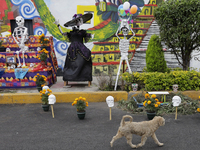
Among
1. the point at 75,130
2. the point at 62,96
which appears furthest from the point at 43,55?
the point at 75,130

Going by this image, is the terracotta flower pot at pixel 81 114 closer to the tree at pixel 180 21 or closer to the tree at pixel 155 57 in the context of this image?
the tree at pixel 155 57

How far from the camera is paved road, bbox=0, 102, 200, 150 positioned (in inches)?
138

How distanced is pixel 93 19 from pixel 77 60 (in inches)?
126

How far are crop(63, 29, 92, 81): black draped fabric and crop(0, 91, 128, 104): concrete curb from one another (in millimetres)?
1193

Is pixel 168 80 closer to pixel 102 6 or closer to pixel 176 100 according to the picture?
pixel 176 100

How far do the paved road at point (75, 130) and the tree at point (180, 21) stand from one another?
2915 millimetres

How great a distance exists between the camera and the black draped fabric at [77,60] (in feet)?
23.5

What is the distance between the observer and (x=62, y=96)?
6.15 m

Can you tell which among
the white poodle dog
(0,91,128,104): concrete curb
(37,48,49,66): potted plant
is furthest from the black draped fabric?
the white poodle dog

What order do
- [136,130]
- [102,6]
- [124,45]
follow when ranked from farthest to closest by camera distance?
1. [102,6]
2. [124,45]
3. [136,130]

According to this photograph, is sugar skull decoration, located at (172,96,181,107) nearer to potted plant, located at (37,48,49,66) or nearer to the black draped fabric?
the black draped fabric

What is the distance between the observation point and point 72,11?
30.6ft

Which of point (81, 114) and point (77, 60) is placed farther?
Answer: point (77, 60)

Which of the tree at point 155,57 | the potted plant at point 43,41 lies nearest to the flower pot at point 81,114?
the tree at point 155,57
